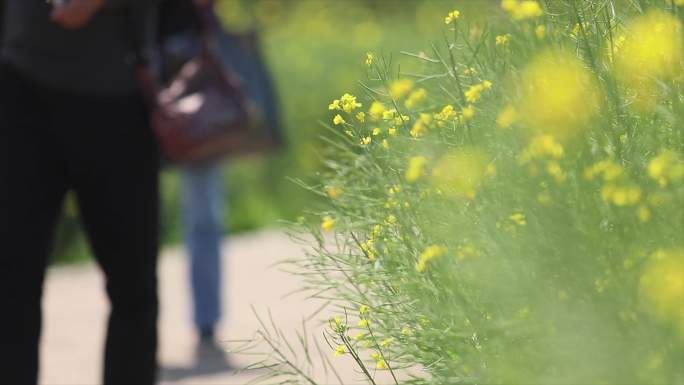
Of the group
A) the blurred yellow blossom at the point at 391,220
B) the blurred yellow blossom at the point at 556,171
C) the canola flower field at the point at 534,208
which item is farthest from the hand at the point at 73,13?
the blurred yellow blossom at the point at 556,171

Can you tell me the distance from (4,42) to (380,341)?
1429 millimetres

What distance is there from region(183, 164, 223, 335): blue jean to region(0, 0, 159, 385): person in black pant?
1.77 metres

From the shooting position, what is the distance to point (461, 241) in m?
2.28

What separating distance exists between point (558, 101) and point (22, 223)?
1.67 metres

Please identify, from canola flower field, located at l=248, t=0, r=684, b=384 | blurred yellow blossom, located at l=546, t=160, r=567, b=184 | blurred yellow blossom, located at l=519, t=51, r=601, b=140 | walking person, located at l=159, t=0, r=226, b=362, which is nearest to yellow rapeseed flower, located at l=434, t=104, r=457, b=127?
canola flower field, located at l=248, t=0, r=684, b=384

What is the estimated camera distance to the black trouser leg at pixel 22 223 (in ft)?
10.7

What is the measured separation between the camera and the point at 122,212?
3410 millimetres

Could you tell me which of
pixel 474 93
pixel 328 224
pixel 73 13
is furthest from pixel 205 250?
pixel 474 93

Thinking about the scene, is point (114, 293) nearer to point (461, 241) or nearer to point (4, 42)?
point (4, 42)

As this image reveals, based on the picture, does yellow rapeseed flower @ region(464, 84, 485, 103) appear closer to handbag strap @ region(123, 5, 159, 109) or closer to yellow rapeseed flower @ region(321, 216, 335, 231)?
yellow rapeseed flower @ region(321, 216, 335, 231)

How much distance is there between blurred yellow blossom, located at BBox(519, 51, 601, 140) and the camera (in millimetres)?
2074

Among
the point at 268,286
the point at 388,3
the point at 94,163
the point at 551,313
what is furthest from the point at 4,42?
the point at 388,3

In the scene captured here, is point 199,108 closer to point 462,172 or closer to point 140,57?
point 140,57

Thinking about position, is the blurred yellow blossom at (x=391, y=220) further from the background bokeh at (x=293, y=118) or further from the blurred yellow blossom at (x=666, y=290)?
the background bokeh at (x=293, y=118)
